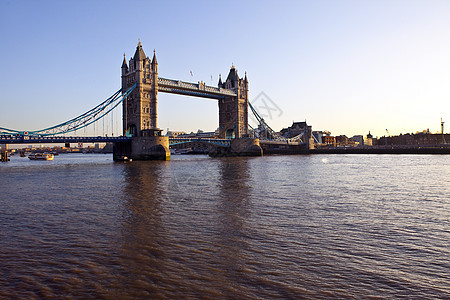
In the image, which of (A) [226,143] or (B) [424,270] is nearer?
(B) [424,270]

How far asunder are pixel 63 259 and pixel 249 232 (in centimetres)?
551

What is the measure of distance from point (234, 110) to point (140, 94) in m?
39.7

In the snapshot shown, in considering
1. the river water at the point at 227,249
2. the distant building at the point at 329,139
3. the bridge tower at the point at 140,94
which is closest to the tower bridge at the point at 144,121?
the bridge tower at the point at 140,94

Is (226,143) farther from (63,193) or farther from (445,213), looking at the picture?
(445,213)

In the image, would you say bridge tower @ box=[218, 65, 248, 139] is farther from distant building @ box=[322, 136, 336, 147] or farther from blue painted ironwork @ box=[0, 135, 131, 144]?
distant building @ box=[322, 136, 336, 147]

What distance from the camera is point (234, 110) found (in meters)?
108

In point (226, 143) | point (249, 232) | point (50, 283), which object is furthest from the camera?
point (226, 143)

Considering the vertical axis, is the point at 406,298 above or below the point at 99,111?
below

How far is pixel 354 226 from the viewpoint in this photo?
454 inches

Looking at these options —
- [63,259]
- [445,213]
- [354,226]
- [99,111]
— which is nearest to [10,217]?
[63,259]

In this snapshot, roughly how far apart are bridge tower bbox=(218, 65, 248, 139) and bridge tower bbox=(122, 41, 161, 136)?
109ft

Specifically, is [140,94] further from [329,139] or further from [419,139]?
[419,139]

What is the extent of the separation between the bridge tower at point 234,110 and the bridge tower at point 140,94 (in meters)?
33.2

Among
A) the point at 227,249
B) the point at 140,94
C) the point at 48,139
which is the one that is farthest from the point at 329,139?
the point at 227,249
